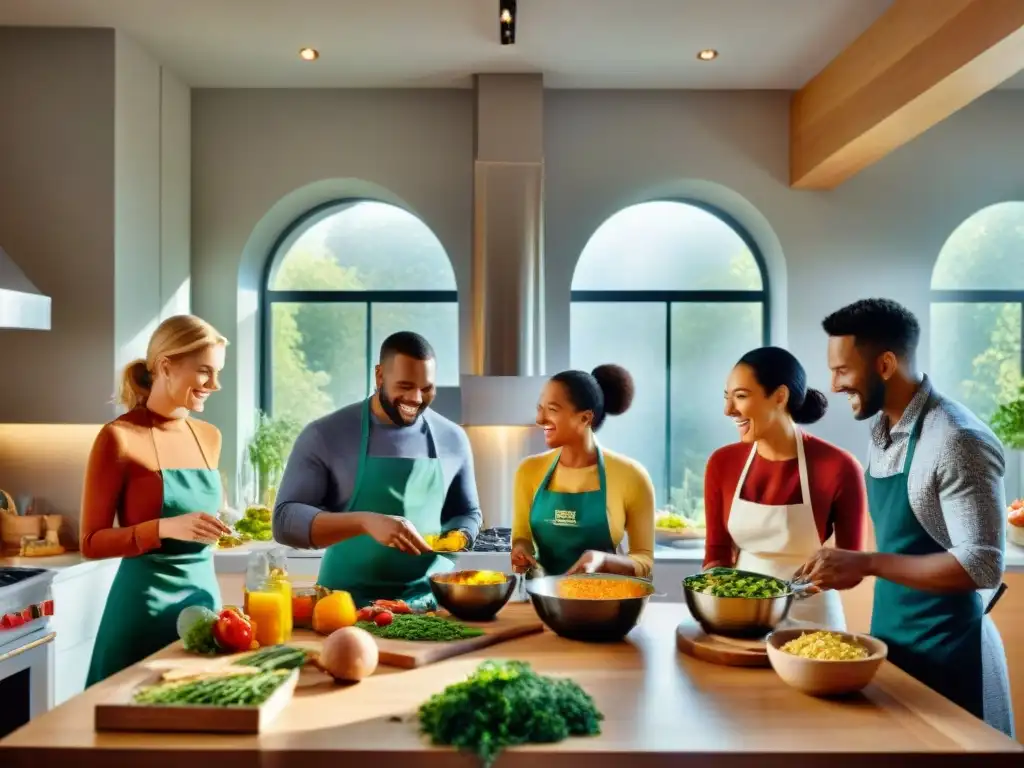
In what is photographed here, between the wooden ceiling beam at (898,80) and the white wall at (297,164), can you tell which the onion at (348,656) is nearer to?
the wooden ceiling beam at (898,80)

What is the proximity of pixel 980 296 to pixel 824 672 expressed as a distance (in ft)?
13.3

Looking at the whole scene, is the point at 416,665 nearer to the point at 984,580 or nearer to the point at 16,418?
the point at 984,580

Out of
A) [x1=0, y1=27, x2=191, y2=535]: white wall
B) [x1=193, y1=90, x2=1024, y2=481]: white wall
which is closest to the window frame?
[x1=193, y1=90, x2=1024, y2=481]: white wall

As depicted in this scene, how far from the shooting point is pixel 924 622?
7.39ft

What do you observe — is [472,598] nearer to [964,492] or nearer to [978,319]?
[964,492]

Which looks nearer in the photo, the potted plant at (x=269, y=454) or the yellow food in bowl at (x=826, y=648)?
the yellow food in bowl at (x=826, y=648)

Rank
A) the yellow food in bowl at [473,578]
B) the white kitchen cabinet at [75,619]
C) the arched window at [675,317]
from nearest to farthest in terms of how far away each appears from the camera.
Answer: the yellow food in bowl at [473,578]
the white kitchen cabinet at [75,619]
the arched window at [675,317]

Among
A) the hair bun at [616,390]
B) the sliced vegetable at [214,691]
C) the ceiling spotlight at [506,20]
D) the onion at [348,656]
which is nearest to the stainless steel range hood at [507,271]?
the ceiling spotlight at [506,20]

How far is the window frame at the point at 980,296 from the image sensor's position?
5184mm

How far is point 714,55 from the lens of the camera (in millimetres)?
4371

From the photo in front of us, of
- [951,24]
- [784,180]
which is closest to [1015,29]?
[951,24]

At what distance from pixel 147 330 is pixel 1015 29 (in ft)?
12.3

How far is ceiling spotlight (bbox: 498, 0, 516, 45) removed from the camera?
3.70 m

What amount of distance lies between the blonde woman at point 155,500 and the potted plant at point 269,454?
6.31 feet
